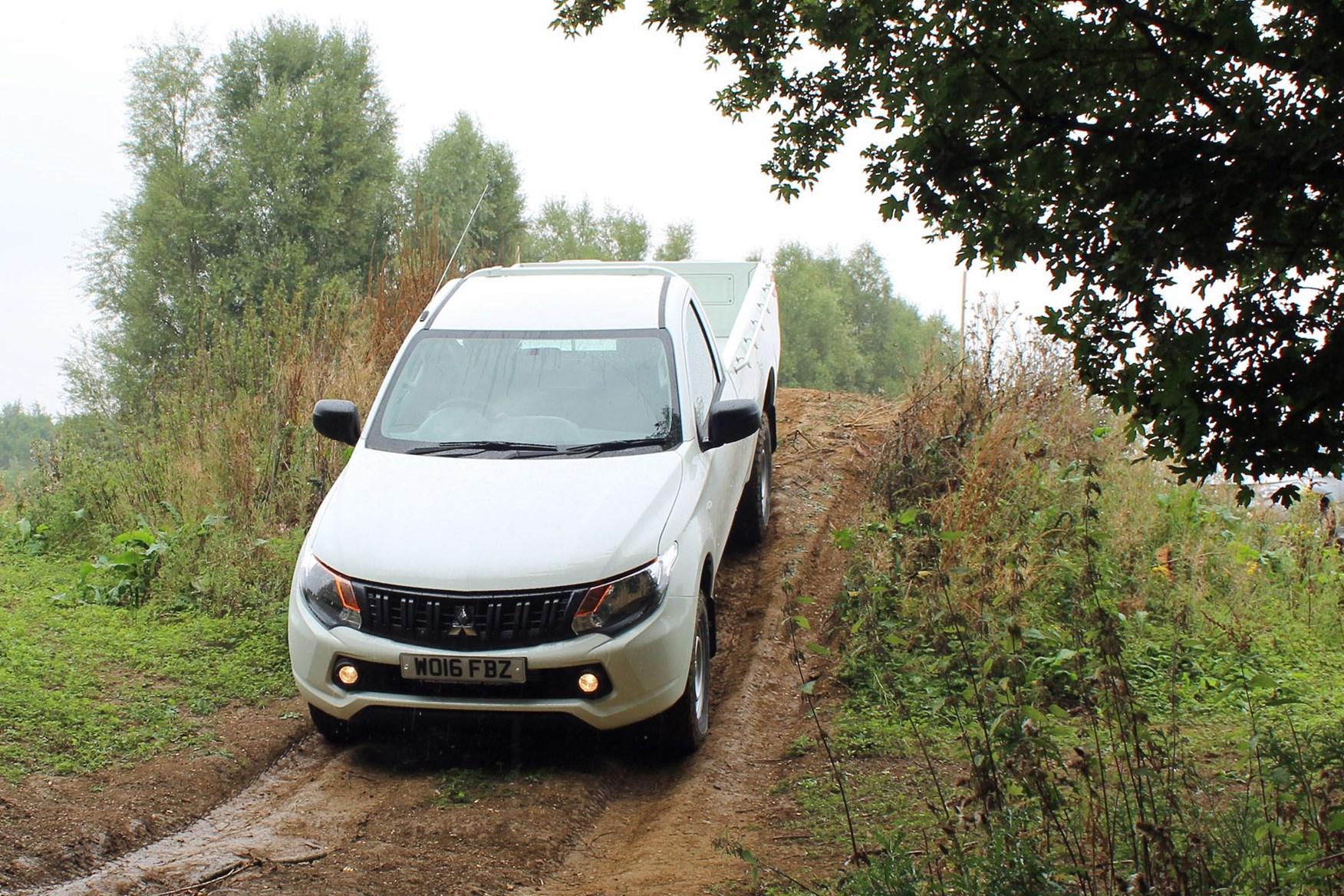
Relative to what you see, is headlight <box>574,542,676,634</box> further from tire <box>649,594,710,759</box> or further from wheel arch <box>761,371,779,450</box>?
wheel arch <box>761,371,779,450</box>

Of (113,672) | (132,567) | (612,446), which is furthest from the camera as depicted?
(132,567)

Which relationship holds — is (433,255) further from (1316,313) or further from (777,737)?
(1316,313)

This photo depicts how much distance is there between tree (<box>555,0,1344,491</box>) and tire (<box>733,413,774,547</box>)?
4848mm

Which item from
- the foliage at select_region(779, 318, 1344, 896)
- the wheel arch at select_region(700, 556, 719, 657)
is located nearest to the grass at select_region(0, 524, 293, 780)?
the wheel arch at select_region(700, 556, 719, 657)

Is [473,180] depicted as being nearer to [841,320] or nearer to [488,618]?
[841,320]

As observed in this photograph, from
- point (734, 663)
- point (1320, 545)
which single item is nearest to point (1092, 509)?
point (734, 663)

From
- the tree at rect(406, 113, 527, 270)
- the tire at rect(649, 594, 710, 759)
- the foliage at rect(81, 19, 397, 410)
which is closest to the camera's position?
the tire at rect(649, 594, 710, 759)

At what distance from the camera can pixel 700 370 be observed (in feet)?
21.6

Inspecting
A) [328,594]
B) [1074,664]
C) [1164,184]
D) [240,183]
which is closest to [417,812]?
[328,594]

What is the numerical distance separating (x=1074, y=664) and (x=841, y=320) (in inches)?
3039

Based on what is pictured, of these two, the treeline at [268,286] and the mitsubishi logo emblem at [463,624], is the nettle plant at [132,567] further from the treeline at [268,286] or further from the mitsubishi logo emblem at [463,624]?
the mitsubishi logo emblem at [463,624]

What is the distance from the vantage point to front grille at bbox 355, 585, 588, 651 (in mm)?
4688

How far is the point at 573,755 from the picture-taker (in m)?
5.27

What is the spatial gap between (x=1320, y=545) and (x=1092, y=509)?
585 centimetres
